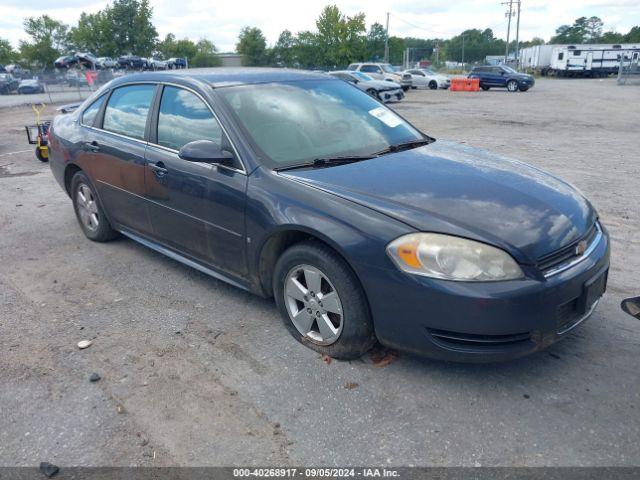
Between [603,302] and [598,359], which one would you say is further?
[603,302]

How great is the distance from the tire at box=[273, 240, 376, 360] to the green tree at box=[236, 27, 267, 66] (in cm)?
7015

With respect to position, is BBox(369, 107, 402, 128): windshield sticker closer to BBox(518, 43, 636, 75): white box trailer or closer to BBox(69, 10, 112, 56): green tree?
BBox(518, 43, 636, 75): white box trailer

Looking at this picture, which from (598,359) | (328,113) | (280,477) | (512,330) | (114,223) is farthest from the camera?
(114,223)

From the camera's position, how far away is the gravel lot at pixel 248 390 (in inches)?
98.7

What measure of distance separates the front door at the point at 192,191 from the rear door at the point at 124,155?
176mm

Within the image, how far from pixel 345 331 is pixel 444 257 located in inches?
28.9

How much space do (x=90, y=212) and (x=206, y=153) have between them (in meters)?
2.42

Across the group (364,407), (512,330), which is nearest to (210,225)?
(364,407)

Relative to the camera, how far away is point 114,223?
4.97 meters

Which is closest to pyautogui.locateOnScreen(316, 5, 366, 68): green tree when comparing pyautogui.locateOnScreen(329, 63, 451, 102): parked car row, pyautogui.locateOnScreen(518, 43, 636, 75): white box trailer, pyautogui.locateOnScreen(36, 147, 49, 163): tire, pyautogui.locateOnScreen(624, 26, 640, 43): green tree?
pyautogui.locateOnScreen(518, 43, 636, 75): white box trailer

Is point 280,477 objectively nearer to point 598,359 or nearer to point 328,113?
point 598,359

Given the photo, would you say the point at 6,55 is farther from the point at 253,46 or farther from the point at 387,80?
the point at 387,80

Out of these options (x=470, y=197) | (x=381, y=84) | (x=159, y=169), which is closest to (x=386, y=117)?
(x=470, y=197)

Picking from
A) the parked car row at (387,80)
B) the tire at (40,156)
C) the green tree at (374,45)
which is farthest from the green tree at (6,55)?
the tire at (40,156)
